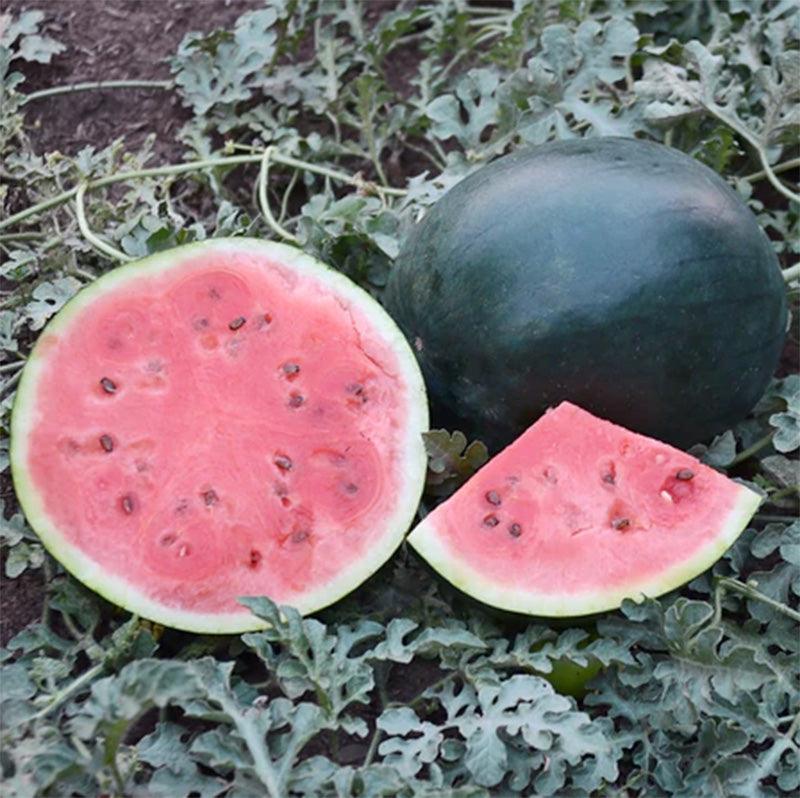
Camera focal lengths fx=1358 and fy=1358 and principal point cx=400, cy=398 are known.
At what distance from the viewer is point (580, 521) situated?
237 centimetres

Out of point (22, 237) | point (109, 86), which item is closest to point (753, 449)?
point (22, 237)

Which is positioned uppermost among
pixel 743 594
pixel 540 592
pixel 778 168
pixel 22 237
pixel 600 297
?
pixel 600 297

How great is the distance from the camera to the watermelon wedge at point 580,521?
7.54 ft

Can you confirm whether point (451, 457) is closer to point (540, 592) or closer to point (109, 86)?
point (540, 592)

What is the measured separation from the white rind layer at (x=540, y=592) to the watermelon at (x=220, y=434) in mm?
76

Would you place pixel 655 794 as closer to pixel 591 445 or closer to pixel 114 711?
pixel 591 445

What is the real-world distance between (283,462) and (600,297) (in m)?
0.63

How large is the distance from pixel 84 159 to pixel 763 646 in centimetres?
Result: 167

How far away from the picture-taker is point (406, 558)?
2.52 meters

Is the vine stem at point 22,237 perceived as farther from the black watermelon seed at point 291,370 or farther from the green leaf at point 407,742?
the green leaf at point 407,742

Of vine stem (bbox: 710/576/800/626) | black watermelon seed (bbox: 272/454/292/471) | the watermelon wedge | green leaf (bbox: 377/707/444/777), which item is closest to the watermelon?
black watermelon seed (bbox: 272/454/292/471)

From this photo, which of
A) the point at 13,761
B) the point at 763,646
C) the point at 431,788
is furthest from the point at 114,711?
the point at 763,646

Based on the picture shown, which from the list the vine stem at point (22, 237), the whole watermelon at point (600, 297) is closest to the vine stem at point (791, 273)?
the whole watermelon at point (600, 297)

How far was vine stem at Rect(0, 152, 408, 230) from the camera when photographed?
2814 millimetres
